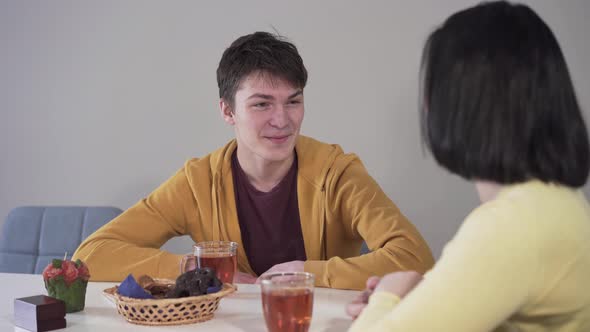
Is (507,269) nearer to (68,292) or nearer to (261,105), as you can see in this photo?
(68,292)

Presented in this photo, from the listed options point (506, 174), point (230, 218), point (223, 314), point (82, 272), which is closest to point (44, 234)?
point (230, 218)

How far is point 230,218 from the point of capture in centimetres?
207

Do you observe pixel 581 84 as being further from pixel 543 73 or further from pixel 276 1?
pixel 543 73

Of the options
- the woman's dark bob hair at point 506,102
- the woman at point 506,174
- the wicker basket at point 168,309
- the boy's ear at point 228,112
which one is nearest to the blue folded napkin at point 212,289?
the wicker basket at point 168,309

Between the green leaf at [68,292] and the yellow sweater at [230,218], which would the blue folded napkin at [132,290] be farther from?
the yellow sweater at [230,218]

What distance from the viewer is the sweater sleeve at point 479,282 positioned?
81cm

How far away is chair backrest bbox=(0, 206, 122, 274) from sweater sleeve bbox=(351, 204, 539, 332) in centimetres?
182

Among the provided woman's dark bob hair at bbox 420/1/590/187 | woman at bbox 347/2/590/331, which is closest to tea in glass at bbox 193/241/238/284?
woman at bbox 347/2/590/331

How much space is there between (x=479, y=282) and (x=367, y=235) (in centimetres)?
103

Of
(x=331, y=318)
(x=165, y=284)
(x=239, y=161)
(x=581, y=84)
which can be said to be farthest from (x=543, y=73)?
(x=581, y=84)

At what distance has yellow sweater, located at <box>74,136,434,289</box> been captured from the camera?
176cm

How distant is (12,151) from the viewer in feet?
11.0

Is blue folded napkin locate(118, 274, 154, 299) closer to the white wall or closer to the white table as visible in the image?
the white table

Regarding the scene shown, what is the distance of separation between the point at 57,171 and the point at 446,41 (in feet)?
9.12
